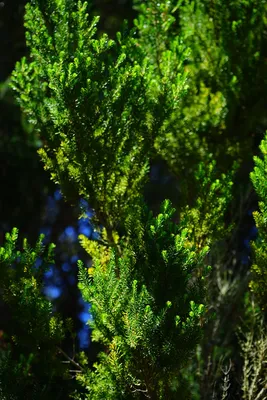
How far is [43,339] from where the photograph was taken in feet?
12.3

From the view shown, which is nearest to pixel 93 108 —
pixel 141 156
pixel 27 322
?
pixel 141 156

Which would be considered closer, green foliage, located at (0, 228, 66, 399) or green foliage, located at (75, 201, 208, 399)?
green foliage, located at (75, 201, 208, 399)

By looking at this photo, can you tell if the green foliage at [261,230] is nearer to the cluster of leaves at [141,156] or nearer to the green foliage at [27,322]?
the cluster of leaves at [141,156]

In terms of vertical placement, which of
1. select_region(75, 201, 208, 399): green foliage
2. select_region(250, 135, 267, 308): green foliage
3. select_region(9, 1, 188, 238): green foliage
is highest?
select_region(9, 1, 188, 238): green foliage

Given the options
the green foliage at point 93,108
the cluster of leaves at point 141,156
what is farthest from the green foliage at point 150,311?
the green foliage at point 93,108

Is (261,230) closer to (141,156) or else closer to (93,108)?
(141,156)

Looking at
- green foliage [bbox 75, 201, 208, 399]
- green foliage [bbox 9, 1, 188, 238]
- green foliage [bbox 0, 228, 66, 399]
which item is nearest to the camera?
green foliage [bbox 75, 201, 208, 399]

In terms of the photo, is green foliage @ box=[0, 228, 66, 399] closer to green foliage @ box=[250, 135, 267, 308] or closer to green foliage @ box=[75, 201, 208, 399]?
green foliage @ box=[75, 201, 208, 399]

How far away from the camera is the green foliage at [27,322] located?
11.8ft

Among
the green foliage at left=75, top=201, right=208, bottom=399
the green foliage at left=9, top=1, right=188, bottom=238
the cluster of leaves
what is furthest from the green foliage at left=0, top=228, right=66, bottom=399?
the green foliage at left=9, top=1, right=188, bottom=238

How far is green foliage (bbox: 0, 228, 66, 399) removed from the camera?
11.8 ft

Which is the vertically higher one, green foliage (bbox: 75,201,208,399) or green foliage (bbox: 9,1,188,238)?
green foliage (bbox: 9,1,188,238)

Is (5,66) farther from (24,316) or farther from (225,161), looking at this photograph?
(24,316)

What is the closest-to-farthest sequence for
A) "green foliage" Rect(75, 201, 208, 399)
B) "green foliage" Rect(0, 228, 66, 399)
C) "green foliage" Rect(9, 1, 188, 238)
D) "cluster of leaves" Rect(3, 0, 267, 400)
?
"green foliage" Rect(75, 201, 208, 399), "cluster of leaves" Rect(3, 0, 267, 400), "green foliage" Rect(0, 228, 66, 399), "green foliage" Rect(9, 1, 188, 238)
